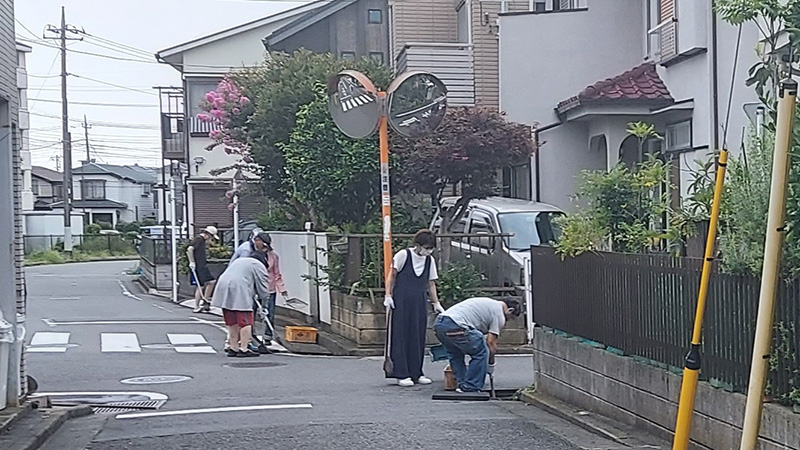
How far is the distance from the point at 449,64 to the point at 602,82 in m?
5.13

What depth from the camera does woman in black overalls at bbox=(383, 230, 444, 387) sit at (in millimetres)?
12375

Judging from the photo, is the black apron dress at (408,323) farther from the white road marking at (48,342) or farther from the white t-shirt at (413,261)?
the white road marking at (48,342)

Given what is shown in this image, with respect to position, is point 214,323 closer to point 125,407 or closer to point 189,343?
point 189,343

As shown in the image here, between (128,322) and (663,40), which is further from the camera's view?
(128,322)

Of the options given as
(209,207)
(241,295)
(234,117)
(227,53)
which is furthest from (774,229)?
(209,207)

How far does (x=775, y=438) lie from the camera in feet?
19.4

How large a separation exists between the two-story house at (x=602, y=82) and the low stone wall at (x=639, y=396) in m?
7.11

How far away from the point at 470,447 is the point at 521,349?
795 cm

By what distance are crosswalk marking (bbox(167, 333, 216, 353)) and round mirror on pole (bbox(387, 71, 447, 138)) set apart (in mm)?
5594

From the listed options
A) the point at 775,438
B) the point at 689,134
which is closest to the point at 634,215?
the point at 775,438

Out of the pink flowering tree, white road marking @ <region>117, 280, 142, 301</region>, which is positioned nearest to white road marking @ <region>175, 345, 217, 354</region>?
the pink flowering tree

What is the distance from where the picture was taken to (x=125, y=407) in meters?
11.1

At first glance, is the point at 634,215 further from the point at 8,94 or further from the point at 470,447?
the point at 8,94

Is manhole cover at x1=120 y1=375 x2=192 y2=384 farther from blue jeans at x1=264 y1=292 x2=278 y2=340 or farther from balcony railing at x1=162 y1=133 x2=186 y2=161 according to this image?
balcony railing at x1=162 y1=133 x2=186 y2=161
